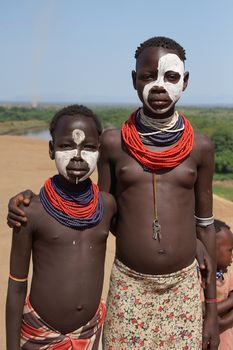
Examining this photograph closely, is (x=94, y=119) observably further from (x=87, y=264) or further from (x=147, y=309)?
(x=147, y=309)

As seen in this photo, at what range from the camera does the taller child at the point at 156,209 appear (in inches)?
81.7

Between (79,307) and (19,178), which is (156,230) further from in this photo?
(19,178)

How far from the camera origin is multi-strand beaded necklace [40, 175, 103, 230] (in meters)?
1.95

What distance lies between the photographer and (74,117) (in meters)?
1.96

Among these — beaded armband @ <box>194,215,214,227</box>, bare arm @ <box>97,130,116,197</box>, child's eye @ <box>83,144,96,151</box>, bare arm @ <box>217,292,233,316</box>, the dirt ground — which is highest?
child's eye @ <box>83,144,96,151</box>

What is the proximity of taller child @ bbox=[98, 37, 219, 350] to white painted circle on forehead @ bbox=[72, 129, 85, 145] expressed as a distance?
10.1 inches

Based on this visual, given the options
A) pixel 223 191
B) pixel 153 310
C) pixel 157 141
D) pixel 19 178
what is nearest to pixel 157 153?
pixel 157 141

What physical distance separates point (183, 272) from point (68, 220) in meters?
0.61

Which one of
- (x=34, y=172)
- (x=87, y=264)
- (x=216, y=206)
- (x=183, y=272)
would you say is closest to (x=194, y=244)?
(x=183, y=272)

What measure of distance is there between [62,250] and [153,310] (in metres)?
0.53

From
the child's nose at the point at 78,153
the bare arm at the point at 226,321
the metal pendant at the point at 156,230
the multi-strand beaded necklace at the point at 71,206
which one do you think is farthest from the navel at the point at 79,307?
the bare arm at the point at 226,321

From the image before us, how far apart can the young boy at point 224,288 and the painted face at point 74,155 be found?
3.44ft

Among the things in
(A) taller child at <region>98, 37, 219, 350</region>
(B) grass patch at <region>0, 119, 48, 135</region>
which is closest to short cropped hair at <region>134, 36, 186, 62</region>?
(A) taller child at <region>98, 37, 219, 350</region>

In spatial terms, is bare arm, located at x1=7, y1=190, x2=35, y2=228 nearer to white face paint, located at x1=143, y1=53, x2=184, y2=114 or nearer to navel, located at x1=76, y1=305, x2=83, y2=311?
navel, located at x1=76, y1=305, x2=83, y2=311
